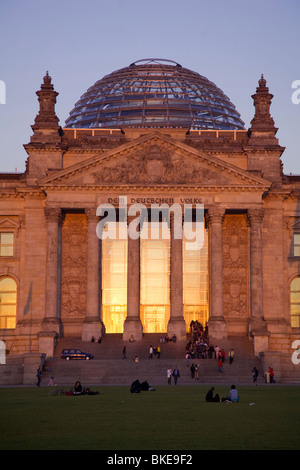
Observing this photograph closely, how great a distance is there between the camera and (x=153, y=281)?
8406 centimetres

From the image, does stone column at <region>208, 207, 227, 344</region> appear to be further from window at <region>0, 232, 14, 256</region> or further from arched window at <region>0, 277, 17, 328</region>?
window at <region>0, 232, 14, 256</region>

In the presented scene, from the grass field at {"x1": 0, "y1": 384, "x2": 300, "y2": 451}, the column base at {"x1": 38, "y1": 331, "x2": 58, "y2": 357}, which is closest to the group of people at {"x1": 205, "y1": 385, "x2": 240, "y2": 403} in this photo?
the grass field at {"x1": 0, "y1": 384, "x2": 300, "y2": 451}

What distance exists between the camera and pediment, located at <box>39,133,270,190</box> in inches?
3004

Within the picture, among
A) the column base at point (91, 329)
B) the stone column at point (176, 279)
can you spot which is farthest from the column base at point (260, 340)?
the column base at point (91, 329)

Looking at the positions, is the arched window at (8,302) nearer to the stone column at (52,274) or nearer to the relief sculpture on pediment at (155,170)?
the stone column at (52,274)

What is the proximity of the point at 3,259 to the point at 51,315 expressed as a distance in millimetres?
9092

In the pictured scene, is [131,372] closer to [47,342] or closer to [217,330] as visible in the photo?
[47,342]

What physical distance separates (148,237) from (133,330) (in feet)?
41.5

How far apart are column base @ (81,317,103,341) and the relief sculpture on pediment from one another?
41.1 feet

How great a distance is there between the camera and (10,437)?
87.7 feet

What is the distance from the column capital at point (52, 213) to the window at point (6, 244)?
6721 mm

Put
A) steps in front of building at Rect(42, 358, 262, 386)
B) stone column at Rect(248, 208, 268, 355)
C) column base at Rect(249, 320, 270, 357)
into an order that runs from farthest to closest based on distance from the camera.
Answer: stone column at Rect(248, 208, 268, 355), column base at Rect(249, 320, 270, 357), steps in front of building at Rect(42, 358, 262, 386)

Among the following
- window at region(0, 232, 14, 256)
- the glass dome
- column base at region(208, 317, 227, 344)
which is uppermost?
the glass dome

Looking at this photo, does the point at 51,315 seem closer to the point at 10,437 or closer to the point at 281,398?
the point at 281,398
